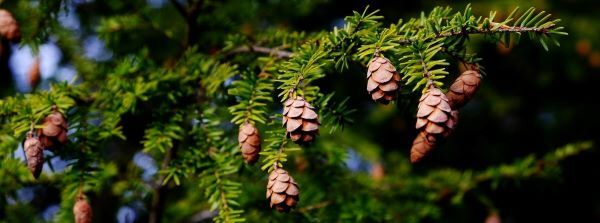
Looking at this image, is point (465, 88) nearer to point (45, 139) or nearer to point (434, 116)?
point (434, 116)

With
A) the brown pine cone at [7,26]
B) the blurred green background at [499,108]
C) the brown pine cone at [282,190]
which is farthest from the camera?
the blurred green background at [499,108]

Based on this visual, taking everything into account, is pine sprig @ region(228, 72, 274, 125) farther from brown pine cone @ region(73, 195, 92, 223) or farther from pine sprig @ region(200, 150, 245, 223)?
brown pine cone @ region(73, 195, 92, 223)

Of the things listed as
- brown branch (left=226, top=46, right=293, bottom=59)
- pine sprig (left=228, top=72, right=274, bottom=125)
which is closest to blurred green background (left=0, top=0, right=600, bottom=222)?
brown branch (left=226, top=46, right=293, bottom=59)

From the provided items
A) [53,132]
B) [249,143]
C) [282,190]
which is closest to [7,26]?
[53,132]

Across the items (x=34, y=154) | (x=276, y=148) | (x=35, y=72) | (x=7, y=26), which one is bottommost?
(x=276, y=148)

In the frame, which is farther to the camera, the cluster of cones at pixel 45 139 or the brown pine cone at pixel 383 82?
the cluster of cones at pixel 45 139

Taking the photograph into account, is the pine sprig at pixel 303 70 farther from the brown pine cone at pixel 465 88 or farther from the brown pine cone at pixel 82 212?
the brown pine cone at pixel 82 212

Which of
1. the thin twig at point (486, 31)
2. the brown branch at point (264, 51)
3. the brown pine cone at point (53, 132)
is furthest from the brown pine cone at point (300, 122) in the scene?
the brown pine cone at point (53, 132)
